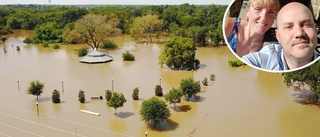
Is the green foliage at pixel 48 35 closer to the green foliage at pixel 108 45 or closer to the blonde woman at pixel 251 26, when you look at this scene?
the green foliage at pixel 108 45

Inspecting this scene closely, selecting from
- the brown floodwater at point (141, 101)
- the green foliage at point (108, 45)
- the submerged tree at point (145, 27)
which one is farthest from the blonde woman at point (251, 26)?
the submerged tree at point (145, 27)

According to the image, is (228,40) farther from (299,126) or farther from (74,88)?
(74,88)

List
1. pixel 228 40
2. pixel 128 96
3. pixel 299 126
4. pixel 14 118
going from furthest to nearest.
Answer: pixel 128 96 < pixel 14 118 < pixel 299 126 < pixel 228 40

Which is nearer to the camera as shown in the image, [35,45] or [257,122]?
[257,122]

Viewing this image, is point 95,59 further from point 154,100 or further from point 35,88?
point 154,100

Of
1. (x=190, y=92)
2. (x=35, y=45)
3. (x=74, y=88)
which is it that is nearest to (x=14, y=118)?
(x=74, y=88)

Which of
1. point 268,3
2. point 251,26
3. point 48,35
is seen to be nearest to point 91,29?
point 48,35
